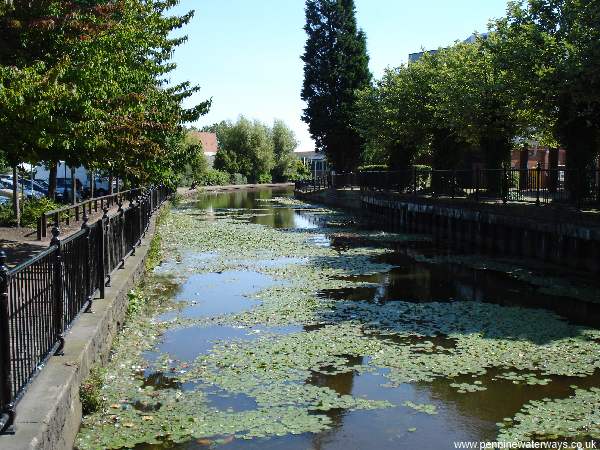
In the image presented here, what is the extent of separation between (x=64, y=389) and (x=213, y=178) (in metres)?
89.5

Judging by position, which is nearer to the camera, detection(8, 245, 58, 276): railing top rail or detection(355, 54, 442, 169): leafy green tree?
detection(8, 245, 58, 276): railing top rail

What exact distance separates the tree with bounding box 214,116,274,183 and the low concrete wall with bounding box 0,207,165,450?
314 feet

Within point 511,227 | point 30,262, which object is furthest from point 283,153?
point 30,262

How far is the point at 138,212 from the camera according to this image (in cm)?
1772

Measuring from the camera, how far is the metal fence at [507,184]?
64.8 ft

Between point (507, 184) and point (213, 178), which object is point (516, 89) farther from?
point (213, 178)

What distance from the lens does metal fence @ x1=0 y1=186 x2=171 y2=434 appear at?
4.95 m

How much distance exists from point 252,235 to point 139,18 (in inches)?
445

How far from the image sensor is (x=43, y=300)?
21.2 feet

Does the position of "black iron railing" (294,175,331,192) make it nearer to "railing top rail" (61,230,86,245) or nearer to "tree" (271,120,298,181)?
"tree" (271,120,298,181)

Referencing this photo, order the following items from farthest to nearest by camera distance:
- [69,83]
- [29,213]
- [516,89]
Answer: [29,213] → [516,89] → [69,83]

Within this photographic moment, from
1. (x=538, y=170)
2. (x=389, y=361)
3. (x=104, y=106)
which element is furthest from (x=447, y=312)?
(x=538, y=170)

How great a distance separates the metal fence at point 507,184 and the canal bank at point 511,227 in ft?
2.09

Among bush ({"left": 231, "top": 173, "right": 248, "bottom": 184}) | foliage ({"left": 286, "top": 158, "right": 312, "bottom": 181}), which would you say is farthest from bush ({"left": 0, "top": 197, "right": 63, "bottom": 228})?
foliage ({"left": 286, "top": 158, "right": 312, "bottom": 181})
